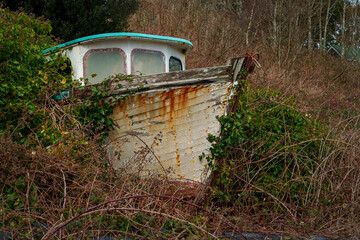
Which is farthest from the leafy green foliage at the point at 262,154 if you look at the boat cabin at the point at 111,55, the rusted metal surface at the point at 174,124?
the boat cabin at the point at 111,55

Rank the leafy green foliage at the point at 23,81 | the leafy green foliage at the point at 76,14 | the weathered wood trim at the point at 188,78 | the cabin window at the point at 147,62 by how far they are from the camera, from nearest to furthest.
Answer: the weathered wood trim at the point at 188,78
the leafy green foliage at the point at 23,81
the cabin window at the point at 147,62
the leafy green foliage at the point at 76,14

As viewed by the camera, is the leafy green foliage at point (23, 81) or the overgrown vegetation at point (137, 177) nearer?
the overgrown vegetation at point (137, 177)

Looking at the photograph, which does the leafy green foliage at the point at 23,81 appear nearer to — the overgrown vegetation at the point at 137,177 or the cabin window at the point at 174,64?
the overgrown vegetation at the point at 137,177

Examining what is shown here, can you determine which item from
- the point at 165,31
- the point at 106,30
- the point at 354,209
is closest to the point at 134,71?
the point at 354,209

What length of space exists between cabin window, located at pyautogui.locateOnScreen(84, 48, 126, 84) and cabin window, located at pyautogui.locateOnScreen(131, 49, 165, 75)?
0.20 m

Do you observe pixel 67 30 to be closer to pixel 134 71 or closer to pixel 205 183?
pixel 134 71

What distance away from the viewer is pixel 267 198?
15.2ft

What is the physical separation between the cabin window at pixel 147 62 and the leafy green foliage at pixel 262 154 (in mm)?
1529

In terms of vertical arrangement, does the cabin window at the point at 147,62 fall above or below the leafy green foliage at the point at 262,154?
above

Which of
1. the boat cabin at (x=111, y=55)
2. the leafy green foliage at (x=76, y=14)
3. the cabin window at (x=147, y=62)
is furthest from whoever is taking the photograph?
the leafy green foliage at (x=76, y=14)

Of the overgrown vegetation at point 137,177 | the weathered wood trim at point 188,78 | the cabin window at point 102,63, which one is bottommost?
the overgrown vegetation at point 137,177

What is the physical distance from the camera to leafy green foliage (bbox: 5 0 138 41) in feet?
32.9

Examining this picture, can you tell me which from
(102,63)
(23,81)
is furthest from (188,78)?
(23,81)

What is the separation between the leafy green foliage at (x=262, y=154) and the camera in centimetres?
426
